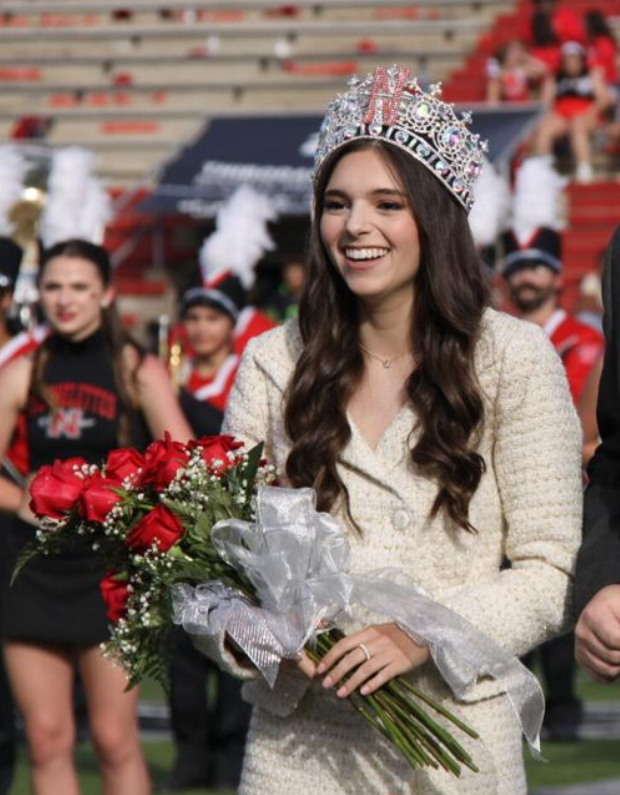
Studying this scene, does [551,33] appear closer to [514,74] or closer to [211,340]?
[514,74]

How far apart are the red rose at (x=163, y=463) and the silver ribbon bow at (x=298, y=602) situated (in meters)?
0.17

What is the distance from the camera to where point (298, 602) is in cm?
337

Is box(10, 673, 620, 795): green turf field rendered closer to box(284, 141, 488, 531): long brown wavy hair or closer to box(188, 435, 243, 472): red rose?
box(284, 141, 488, 531): long brown wavy hair

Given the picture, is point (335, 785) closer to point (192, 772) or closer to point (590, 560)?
point (590, 560)

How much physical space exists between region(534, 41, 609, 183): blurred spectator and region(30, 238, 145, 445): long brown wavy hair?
12.7m

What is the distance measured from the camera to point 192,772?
7789 millimetres

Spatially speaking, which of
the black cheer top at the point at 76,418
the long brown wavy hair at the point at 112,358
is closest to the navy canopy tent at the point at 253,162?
the long brown wavy hair at the point at 112,358

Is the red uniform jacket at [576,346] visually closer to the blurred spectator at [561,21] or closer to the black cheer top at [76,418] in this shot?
the black cheer top at [76,418]

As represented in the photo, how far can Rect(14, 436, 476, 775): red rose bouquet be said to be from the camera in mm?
3354

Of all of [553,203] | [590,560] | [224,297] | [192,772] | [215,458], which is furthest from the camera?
[553,203]

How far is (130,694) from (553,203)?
580 centimetres

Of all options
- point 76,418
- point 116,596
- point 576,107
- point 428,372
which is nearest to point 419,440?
point 428,372

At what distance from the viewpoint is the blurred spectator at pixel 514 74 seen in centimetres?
2020

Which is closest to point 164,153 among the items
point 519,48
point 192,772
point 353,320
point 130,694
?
point 519,48
